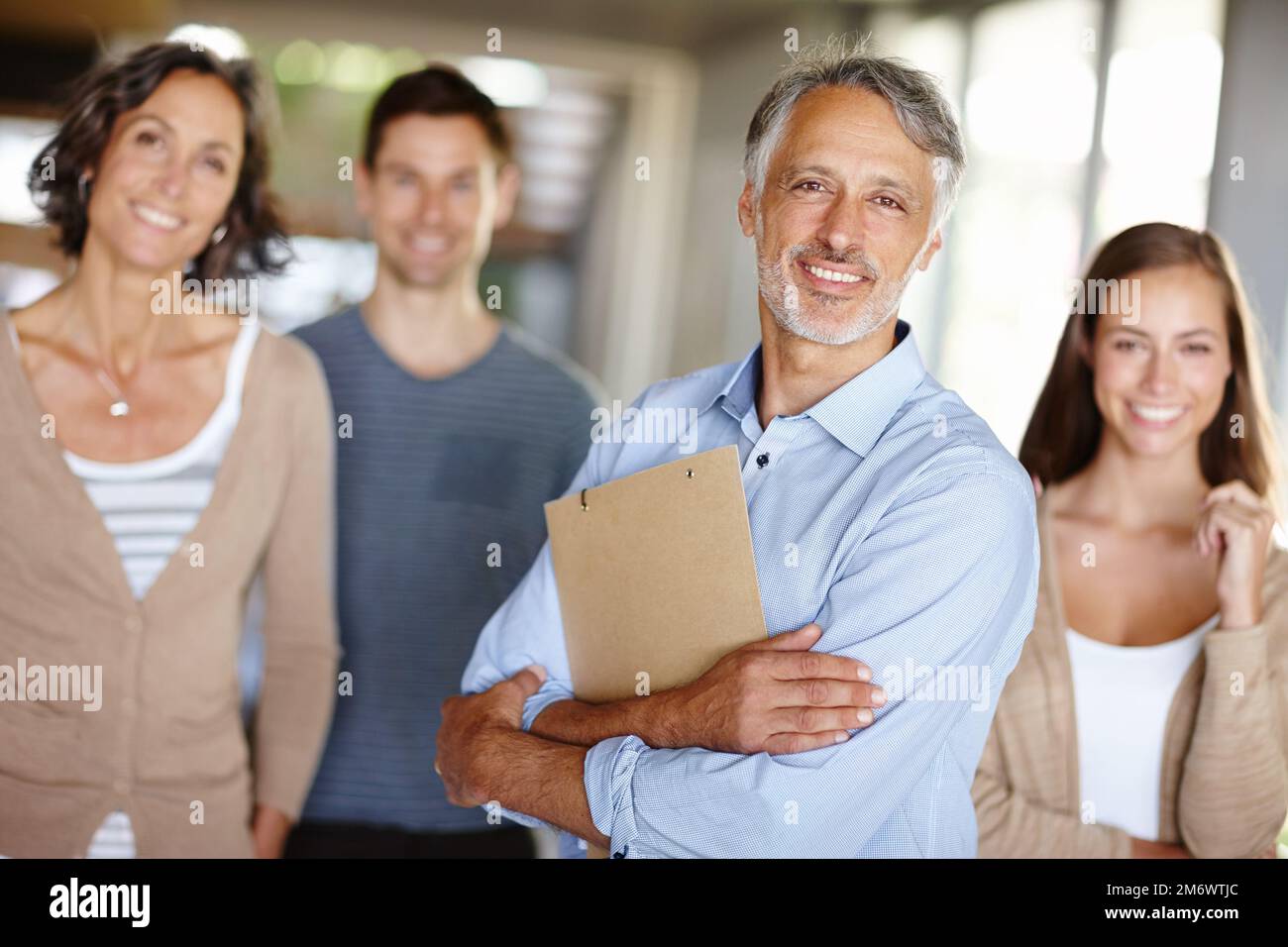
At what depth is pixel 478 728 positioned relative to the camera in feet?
5.56

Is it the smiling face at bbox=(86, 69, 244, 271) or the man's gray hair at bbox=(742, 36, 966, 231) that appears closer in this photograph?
the man's gray hair at bbox=(742, 36, 966, 231)

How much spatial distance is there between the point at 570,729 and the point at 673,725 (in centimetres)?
19

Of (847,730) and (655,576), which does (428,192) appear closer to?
(655,576)

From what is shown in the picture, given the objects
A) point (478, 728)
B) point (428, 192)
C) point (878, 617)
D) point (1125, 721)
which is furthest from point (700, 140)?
point (878, 617)

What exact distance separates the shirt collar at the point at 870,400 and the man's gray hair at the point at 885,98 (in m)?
0.21

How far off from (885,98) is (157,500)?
140 cm

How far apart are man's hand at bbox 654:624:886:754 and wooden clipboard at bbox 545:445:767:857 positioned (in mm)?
107

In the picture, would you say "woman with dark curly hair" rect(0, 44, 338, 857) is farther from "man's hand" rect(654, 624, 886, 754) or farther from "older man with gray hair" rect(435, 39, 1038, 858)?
"man's hand" rect(654, 624, 886, 754)

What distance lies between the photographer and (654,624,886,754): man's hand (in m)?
1.43

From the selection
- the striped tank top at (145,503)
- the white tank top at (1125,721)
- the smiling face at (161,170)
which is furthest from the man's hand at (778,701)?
the smiling face at (161,170)

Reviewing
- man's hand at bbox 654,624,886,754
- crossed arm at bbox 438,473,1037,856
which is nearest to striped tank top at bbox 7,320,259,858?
crossed arm at bbox 438,473,1037,856

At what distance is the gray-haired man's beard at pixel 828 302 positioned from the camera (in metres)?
1.65

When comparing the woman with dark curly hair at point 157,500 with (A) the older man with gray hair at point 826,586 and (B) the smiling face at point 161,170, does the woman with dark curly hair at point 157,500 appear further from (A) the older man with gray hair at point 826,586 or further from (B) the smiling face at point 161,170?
(A) the older man with gray hair at point 826,586
